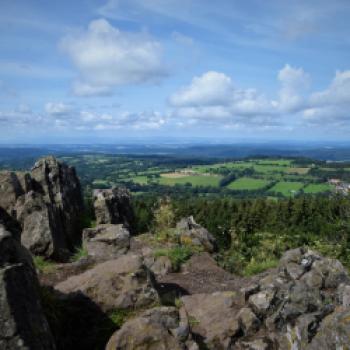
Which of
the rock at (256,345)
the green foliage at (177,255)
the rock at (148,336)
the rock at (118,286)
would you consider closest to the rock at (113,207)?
the green foliage at (177,255)

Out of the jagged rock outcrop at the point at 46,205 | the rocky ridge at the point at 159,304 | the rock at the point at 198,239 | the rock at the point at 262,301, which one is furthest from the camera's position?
the rock at the point at 198,239

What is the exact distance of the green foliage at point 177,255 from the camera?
20.8 metres

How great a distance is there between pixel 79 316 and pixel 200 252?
14174mm

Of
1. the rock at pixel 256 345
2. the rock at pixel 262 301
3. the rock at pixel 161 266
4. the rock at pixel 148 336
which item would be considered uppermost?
the rock at pixel 148 336

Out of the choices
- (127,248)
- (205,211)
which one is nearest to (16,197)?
(127,248)

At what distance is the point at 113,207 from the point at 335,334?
2918 centimetres

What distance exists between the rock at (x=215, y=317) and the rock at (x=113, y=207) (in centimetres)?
2190

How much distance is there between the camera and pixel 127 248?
73.9 feet

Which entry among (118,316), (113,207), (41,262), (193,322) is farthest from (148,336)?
(113,207)

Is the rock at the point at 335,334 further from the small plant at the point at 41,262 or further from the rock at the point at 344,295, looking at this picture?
the small plant at the point at 41,262

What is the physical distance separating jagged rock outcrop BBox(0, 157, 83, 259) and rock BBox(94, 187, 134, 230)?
1917 mm

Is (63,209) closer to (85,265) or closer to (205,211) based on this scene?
(85,265)

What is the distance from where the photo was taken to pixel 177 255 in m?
21.6

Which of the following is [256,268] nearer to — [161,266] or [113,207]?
[161,266]
